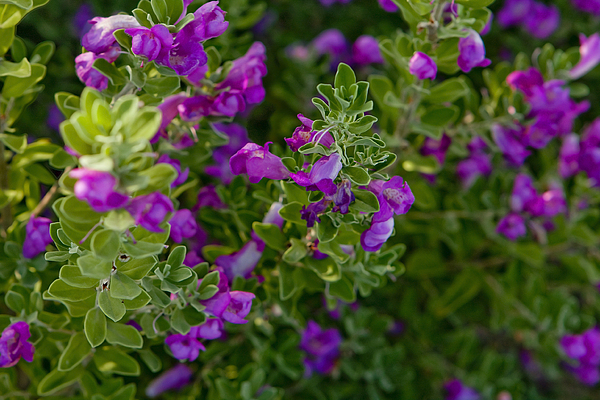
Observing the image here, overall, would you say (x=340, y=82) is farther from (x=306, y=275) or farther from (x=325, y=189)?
(x=306, y=275)

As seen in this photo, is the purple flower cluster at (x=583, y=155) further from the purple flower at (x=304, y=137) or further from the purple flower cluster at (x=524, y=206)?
the purple flower at (x=304, y=137)

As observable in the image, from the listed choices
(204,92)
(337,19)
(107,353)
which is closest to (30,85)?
(204,92)

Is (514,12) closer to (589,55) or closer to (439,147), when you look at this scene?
(589,55)

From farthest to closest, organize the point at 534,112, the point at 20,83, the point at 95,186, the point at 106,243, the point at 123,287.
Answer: the point at 534,112
the point at 20,83
the point at 123,287
the point at 106,243
the point at 95,186

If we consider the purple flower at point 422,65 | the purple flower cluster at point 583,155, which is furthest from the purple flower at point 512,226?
the purple flower at point 422,65

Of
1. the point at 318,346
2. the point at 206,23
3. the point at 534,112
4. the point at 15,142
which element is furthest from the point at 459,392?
the point at 15,142

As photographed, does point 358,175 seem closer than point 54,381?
Yes

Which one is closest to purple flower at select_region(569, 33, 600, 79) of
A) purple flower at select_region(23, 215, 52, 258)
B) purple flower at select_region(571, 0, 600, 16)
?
purple flower at select_region(571, 0, 600, 16)
